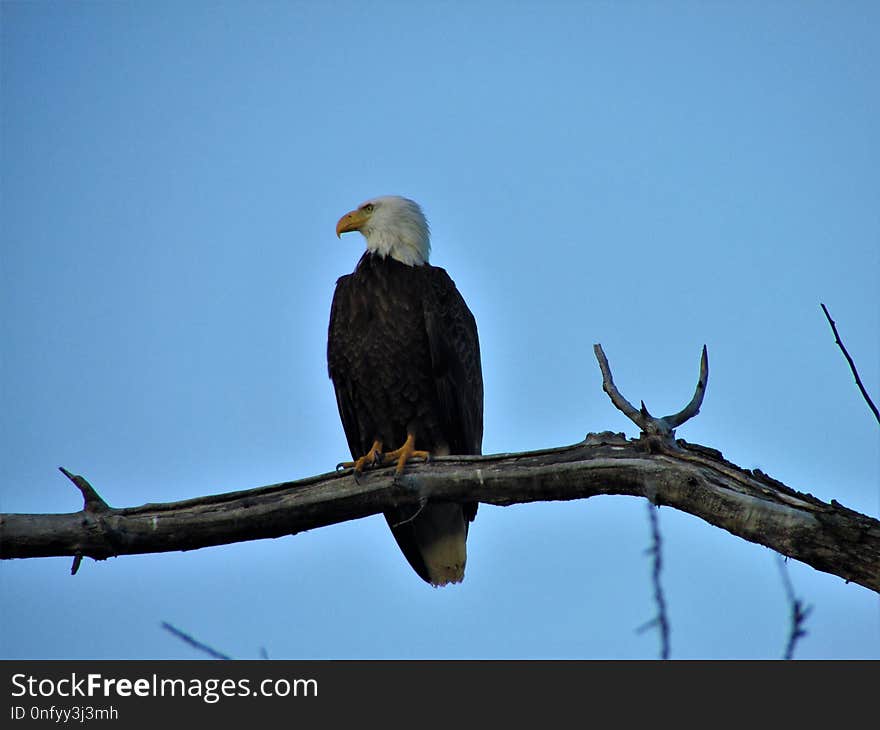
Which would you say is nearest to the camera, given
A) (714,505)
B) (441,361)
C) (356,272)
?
(714,505)

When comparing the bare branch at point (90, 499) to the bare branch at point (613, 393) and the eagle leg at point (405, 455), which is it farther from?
the bare branch at point (613, 393)

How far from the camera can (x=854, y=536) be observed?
133 inches

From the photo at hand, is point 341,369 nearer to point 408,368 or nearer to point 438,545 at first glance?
point 408,368

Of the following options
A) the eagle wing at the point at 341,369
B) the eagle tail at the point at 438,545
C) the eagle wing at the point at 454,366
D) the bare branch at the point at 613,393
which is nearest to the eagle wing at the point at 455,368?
the eagle wing at the point at 454,366

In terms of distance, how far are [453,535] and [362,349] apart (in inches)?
51.6

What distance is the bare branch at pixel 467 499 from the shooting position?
368 centimetres

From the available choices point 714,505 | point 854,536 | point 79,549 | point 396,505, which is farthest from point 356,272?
point 854,536

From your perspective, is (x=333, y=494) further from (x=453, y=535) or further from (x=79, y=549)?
(x=453, y=535)

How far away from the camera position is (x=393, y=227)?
7113mm

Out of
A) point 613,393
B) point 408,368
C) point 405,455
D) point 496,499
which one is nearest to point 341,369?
point 408,368

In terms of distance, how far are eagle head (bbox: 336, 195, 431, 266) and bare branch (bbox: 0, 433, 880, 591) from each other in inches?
98.7

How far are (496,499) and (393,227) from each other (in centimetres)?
324
